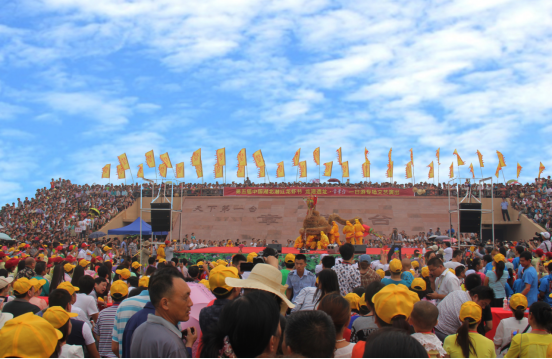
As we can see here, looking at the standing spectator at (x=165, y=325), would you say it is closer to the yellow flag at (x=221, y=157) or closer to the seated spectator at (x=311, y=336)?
the seated spectator at (x=311, y=336)

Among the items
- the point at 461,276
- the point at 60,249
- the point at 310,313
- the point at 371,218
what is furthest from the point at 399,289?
the point at 371,218

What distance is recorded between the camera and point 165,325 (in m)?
2.80

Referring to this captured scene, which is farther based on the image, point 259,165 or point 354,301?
point 259,165

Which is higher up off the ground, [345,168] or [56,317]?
[345,168]

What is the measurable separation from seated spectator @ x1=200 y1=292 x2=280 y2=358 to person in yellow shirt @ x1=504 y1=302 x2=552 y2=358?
2.21m

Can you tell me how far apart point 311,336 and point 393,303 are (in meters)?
0.93

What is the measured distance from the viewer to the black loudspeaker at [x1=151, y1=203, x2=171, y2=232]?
51.3 ft

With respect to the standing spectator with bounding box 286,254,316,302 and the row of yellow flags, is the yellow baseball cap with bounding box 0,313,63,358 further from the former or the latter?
the row of yellow flags

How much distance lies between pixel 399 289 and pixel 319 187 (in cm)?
3163

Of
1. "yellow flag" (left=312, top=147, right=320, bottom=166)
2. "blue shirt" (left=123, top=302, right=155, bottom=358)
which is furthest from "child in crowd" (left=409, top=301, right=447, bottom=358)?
"yellow flag" (left=312, top=147, right=320, bottom=166)

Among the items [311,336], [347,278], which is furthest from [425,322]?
[347,278]

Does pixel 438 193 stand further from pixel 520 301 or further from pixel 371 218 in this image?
pixel 520 301

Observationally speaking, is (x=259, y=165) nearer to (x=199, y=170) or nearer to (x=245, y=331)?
(x=199, y=170)

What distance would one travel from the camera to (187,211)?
3231cm
